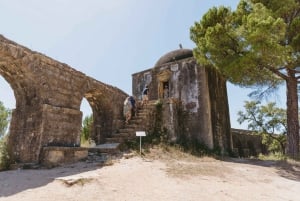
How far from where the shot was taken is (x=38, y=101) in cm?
752

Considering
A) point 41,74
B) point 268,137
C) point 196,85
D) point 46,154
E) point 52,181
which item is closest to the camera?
point 52,181

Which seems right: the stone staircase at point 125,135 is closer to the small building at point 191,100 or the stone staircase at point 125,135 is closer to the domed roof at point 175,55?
the small building at point 191,100

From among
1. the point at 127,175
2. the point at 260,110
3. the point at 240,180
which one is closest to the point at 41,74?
the point at 127,175

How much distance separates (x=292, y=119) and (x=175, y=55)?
22.9ft

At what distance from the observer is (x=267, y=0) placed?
1044 cm

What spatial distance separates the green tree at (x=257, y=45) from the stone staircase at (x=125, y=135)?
12.0ft

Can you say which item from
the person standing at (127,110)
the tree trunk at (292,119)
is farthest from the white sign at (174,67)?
the tree trunk at (292,119)

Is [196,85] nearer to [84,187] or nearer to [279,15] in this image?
[279,15]

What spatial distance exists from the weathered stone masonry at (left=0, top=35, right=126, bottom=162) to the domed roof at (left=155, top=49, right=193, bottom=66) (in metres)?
6.64

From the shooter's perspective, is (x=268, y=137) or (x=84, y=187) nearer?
(x=84, y=187)

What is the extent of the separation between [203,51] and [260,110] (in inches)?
529

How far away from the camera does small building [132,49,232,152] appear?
37.0ft

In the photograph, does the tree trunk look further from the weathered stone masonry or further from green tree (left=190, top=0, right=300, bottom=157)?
the weathered stone masonry

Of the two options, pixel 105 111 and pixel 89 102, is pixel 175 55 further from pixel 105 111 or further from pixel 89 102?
pixel 89 102
